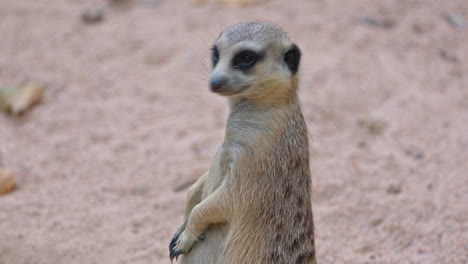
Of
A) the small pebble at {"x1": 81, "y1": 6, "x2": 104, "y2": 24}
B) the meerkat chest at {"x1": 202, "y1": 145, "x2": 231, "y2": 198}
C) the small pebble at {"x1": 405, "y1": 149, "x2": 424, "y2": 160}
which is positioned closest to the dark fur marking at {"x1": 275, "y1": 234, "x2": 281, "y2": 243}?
the meerkat chest at {"x1": 202, "y1": 145, "x2": 231, "y2": 198}

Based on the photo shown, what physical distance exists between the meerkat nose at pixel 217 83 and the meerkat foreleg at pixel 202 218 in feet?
1.09

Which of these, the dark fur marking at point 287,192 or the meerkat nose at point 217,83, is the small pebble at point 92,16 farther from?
the dark fur marking at point 287,192

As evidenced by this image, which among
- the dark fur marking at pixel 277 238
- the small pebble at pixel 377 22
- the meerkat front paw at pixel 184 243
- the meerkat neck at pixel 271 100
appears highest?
the meerkat neck at pixel 271 100

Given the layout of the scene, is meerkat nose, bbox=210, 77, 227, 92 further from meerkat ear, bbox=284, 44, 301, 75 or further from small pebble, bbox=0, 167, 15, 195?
small pebble, bbox=0, 167, 15, 195

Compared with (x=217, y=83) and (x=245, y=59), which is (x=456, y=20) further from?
(x=217, y=83)

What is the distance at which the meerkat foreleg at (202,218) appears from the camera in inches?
86.0

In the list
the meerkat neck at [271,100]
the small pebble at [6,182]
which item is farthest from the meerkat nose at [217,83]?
the small pebble at [6,182]

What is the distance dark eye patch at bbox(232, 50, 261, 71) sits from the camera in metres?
2.19

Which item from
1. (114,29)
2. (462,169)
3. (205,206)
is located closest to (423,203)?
(462,169)

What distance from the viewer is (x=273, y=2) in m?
5.14

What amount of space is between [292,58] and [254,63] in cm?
16

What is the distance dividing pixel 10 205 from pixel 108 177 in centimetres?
55

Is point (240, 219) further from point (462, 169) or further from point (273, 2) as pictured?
point (273, 2)

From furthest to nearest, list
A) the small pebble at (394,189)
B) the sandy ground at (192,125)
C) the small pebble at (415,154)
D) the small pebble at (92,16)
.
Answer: the small pebble at (92,16), the small pebble at (415,154), the small pebble at (394,189), the sandy ground at (192,125)
